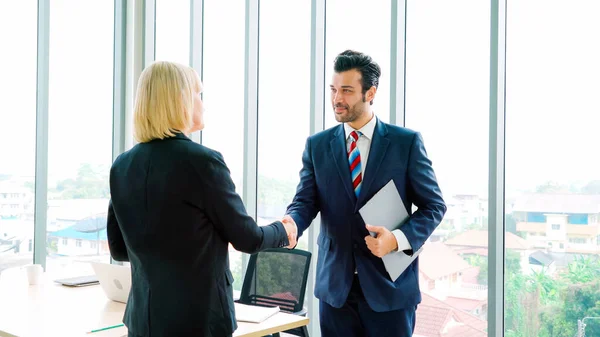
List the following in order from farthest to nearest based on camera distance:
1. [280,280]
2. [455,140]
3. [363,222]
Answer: [455,140] < [280,280] < [363,222]

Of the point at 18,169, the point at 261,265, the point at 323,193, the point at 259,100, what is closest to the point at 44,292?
the point at 261,265

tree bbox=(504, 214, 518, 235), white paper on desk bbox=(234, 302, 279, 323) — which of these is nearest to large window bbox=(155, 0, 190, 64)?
tree bbox=(504, 214, 518, 235)

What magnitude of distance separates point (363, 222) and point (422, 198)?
259mm

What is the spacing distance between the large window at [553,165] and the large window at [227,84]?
2.10 meters

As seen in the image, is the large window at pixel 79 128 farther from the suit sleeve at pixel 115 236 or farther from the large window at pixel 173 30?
the suit sleeve at pixel 115 236

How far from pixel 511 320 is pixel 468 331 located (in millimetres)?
275

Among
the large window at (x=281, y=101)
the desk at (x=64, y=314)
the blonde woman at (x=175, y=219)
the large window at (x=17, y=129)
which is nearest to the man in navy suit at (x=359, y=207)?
the desk at (x=64, y=314)

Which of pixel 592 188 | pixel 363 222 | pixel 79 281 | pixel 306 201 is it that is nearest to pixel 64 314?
pixel 79 281

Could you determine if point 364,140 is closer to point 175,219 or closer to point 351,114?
point 351,114

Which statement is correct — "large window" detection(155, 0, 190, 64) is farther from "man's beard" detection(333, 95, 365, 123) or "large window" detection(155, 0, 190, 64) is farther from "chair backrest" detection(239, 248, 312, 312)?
"man's beard" detection(333, 95, 365, 123)

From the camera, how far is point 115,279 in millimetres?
2723

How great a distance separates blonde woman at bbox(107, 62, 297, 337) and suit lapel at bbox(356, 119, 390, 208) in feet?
2.29

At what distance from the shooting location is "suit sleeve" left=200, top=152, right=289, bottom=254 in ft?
6.13

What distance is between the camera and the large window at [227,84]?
482 cm
